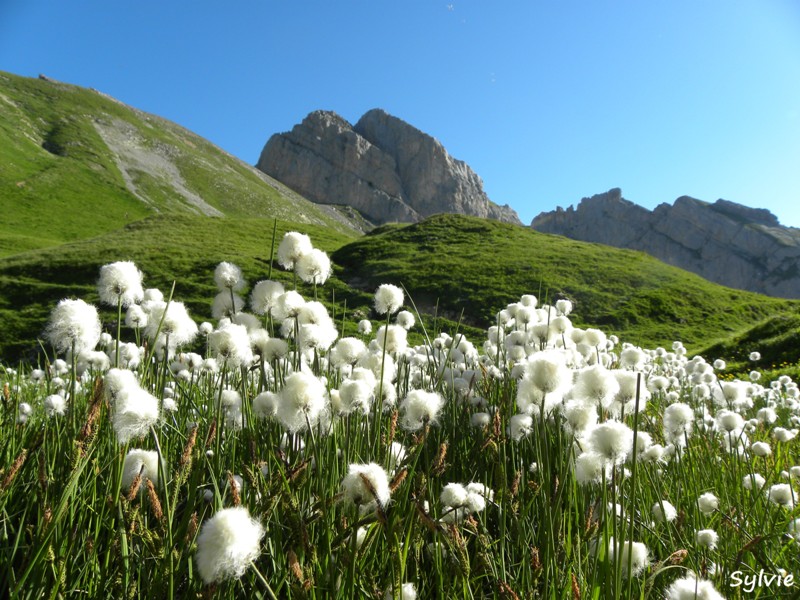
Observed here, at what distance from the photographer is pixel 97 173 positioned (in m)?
82.2

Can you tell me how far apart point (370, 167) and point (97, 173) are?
330ft

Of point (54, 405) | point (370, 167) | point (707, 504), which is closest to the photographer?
point (707, 504)

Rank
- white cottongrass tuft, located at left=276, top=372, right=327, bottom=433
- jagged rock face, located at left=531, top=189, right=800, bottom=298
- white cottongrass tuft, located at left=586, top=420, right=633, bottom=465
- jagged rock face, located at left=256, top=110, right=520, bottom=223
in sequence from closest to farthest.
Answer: white cottongrass tuft, located at left=586, top=420, right=633, bottom=465
white cottongrass tuft, located at left=276, top=372, right=327, bottom=433
jagged rock face, located at left=531, top=189, right=800, bottom=298
jagged rock face, located at left=256, top=110, right=520, bottom=223

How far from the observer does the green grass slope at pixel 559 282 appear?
28438 mm

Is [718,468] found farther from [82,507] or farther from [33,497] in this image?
[33,497]

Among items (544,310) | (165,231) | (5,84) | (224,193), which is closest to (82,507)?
(544,310)

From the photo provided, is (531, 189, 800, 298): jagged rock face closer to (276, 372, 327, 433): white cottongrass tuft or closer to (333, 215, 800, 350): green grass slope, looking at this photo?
(333, 215, 800, 350): green grass slope

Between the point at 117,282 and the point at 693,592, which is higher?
the point at 117,282

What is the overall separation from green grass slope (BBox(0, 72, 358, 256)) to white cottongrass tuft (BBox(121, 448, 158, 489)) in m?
56.3

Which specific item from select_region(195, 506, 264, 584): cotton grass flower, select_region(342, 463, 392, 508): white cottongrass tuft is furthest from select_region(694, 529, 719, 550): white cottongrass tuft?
select_region(195, 506, 264, 584): cotton grass flower

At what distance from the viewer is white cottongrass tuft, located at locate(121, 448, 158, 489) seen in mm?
1919

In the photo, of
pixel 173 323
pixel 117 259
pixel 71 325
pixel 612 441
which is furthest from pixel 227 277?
pixel 117 259

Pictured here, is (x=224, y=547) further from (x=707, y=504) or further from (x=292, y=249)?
(x=707, y=504)

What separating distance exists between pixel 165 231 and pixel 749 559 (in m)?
50.8
